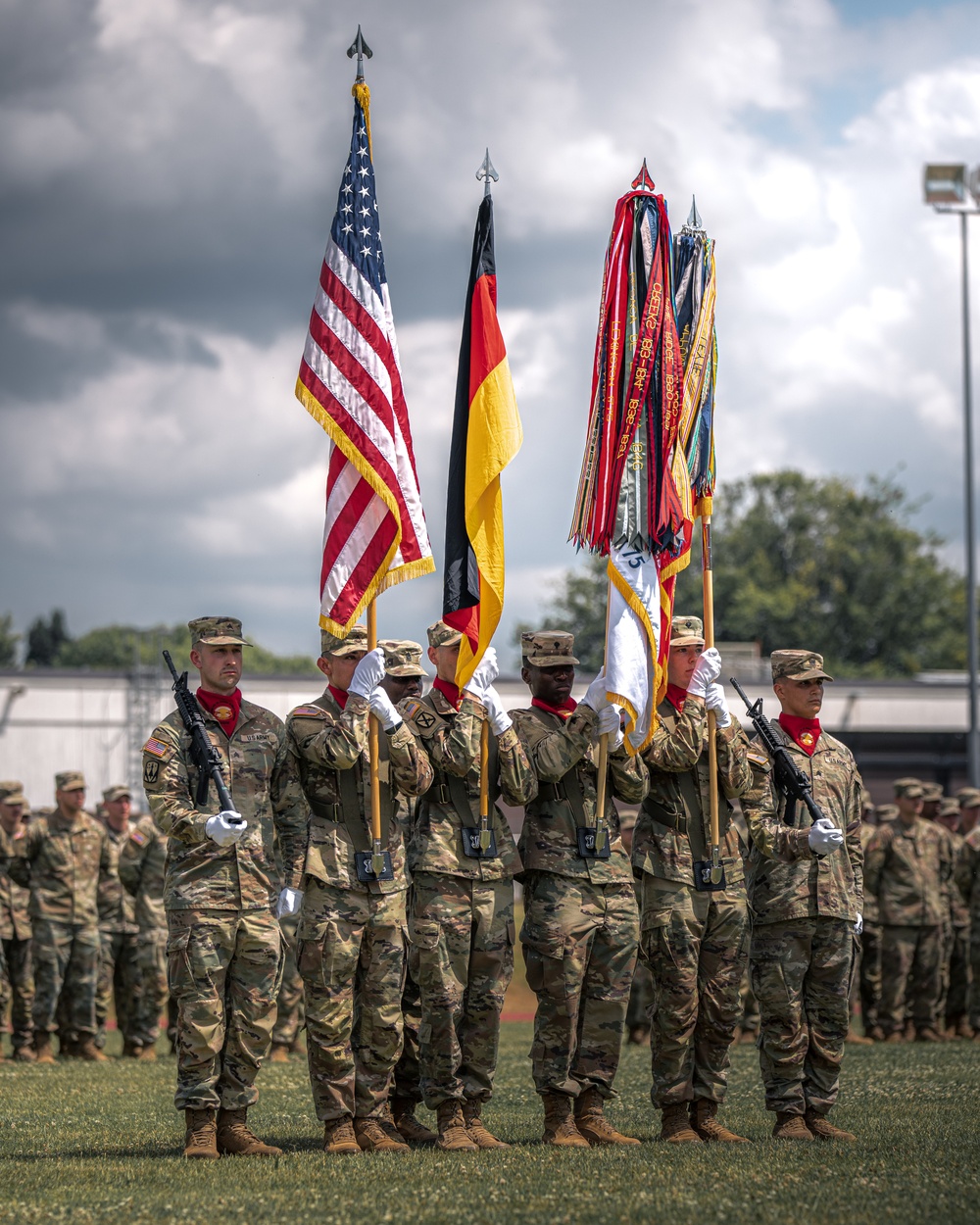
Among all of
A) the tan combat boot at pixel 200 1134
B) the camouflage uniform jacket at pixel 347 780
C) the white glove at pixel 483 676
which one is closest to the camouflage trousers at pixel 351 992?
the camouflage uniform jacket at pixel 347 780

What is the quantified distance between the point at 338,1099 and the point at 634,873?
204 centimetres

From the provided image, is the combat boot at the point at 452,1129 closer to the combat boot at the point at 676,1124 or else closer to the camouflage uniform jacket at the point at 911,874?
the combat boot at the point at 676,1124

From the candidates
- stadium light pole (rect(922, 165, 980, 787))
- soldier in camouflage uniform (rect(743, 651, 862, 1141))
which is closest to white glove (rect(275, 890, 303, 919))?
soldier in camouflage uniform (rect(743, 651, 862, 1141))

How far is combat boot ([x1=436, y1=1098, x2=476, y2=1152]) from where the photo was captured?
827 cm

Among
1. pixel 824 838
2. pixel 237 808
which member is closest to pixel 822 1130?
pixel 824 838

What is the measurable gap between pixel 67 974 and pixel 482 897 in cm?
861

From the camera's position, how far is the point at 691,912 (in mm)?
8953

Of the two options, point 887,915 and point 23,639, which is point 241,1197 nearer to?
point 887,915

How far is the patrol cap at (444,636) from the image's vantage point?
30.0 ft

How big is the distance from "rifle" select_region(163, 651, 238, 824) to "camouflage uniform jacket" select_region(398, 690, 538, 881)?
105 centimetres

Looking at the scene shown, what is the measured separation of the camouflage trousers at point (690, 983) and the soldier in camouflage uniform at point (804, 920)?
0.21 meters

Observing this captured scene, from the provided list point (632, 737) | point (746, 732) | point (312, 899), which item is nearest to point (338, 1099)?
point (312, 899)

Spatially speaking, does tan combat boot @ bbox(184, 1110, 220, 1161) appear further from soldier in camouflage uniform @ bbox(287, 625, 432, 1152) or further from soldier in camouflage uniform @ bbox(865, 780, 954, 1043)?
soldier in camouflage uniform @ bbox(865, 780, 954, 1043)

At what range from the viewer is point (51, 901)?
1583 centimetres
